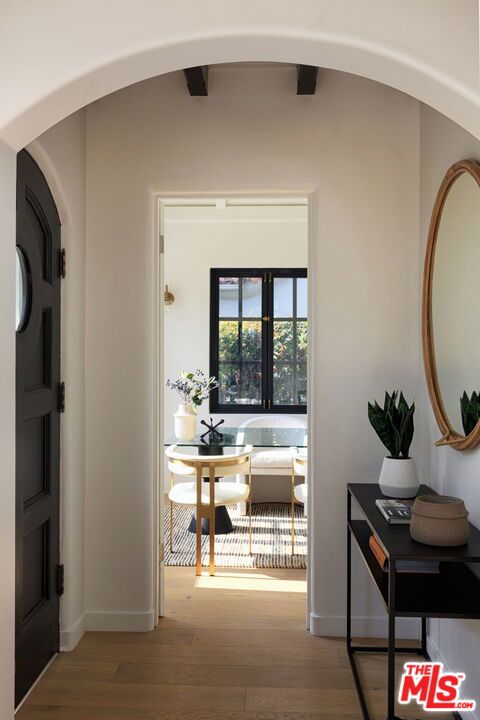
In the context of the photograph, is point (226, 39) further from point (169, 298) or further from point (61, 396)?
point (169, 298)

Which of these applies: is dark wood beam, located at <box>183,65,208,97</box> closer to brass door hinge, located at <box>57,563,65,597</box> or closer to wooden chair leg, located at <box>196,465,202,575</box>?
wooden chair leg, located at <box>196,465,202,575</box>

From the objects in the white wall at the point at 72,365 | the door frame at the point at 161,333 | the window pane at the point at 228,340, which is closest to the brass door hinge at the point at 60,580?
the white wall at the point at 72,365

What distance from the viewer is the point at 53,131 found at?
2.36m

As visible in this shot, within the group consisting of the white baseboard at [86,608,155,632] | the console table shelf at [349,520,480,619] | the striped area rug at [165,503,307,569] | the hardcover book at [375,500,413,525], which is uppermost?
the hardcover book at [375,500,413,525]

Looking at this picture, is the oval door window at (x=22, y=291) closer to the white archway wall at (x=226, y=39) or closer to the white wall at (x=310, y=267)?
the white wall at (x=310, y=267)

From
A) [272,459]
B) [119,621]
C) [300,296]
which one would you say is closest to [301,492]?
[272,459]

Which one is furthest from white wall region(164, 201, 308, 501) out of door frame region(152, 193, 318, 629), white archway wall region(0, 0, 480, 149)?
white archway wall region(0, 0, 480, 149)

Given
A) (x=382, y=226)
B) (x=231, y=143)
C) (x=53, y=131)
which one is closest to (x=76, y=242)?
(x=53, y=131)

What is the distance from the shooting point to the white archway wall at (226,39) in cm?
145

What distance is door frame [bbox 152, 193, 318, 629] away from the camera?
8.97ft

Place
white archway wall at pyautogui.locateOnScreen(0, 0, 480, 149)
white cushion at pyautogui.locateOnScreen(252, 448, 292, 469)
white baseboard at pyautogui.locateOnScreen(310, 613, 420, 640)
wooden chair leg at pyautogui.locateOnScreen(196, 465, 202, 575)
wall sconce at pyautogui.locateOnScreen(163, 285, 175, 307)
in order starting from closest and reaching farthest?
1. white archway wall at pyautogui.locateOnScreen(0, 0, 480, 149)
2. white baseboard at pyautogui.locateOnScreen(310, 613, 420, 640)
3. wooden chair leg at pyautogui.locateOnScreen(196, 465, 202, 575)
4. white cushion at pyautogui.locateOnScreen(252, 448, 292, 469)
5. wall sconce at pyautogui.locateOnScreen(163, 285, 175, 307)

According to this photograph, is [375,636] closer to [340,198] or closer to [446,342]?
[446,342]

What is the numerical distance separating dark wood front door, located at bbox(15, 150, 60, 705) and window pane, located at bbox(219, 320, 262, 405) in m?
2.99

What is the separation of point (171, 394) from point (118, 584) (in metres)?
2.72
